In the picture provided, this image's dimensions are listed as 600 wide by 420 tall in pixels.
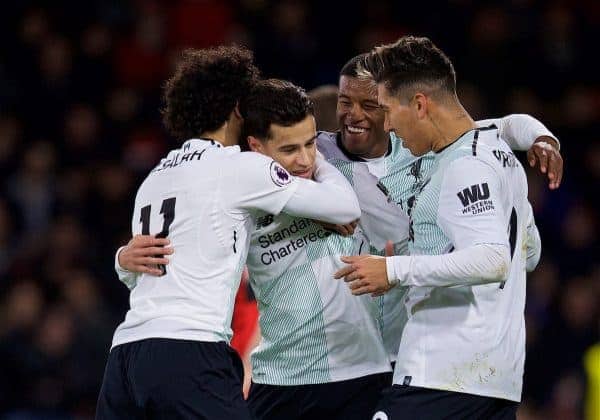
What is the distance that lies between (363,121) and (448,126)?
71cm

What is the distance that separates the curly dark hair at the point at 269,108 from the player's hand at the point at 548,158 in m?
0.89

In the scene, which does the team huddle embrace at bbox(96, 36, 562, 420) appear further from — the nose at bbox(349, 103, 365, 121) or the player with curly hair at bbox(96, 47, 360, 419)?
the nose at bbox(349, 103, 365, 121)

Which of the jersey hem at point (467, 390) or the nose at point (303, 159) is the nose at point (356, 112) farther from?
the jersey hem at point (467, 390)

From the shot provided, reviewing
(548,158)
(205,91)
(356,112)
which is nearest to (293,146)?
(205,91)

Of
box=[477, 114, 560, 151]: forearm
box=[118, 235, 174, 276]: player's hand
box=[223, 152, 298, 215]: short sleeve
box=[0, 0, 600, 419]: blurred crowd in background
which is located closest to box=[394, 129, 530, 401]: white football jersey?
box=[477, 114, 560, 151]: forearm

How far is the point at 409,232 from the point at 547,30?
643 centimetres

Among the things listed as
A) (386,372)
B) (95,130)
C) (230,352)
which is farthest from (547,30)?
(230,352)

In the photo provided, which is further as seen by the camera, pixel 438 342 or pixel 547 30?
pixel 547 30

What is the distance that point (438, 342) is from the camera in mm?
3955

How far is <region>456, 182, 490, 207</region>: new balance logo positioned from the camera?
3.80m

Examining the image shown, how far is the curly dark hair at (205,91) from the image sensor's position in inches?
166

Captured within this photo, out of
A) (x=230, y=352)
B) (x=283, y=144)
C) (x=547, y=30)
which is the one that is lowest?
(x=230, y=352)

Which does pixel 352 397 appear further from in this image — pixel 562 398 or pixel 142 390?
pixel 562 398

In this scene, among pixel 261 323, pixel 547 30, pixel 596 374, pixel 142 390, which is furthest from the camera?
pixel 547 30
